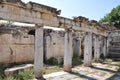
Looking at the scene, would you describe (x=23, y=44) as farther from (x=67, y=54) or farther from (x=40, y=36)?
(x=40, y=36)

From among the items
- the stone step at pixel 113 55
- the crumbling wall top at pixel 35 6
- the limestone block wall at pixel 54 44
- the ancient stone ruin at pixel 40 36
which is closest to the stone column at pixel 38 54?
the ancient stone ruin at pixel 40 36

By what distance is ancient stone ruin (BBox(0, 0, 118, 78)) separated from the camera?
7.21m

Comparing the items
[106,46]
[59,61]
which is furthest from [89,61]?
[106,46]

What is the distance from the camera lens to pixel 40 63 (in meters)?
8.03

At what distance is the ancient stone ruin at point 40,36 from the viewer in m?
7.21

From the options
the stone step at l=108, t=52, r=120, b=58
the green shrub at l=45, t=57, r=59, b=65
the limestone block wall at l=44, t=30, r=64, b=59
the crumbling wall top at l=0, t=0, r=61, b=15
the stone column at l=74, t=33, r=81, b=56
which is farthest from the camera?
the stone step at l=108, t=52, r=120, b=58

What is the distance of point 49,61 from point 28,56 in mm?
1530

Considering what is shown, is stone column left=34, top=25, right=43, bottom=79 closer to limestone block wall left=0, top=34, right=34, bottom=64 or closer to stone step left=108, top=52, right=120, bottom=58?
limestone block wall left=0, top=34, right=34, bottom=64

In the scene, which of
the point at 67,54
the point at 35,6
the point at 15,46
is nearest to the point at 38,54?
the point at 35,6

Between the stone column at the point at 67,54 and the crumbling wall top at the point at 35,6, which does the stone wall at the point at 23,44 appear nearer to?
Answer: the stone column at the point at 67,54

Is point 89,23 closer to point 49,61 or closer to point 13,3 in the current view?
point 49,61

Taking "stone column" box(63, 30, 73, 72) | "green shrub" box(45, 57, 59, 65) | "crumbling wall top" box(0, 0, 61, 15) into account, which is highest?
"crumbling wall top" box(0, 0, 61, 15)

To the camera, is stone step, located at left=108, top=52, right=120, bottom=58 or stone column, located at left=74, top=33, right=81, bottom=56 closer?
stone column, located at left=74, top=33, right=81, bottom=56

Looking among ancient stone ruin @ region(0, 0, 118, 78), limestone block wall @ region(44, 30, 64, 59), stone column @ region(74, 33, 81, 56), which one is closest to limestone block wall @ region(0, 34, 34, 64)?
ancient stone ruin @ region(0, 0, 118, 78)
